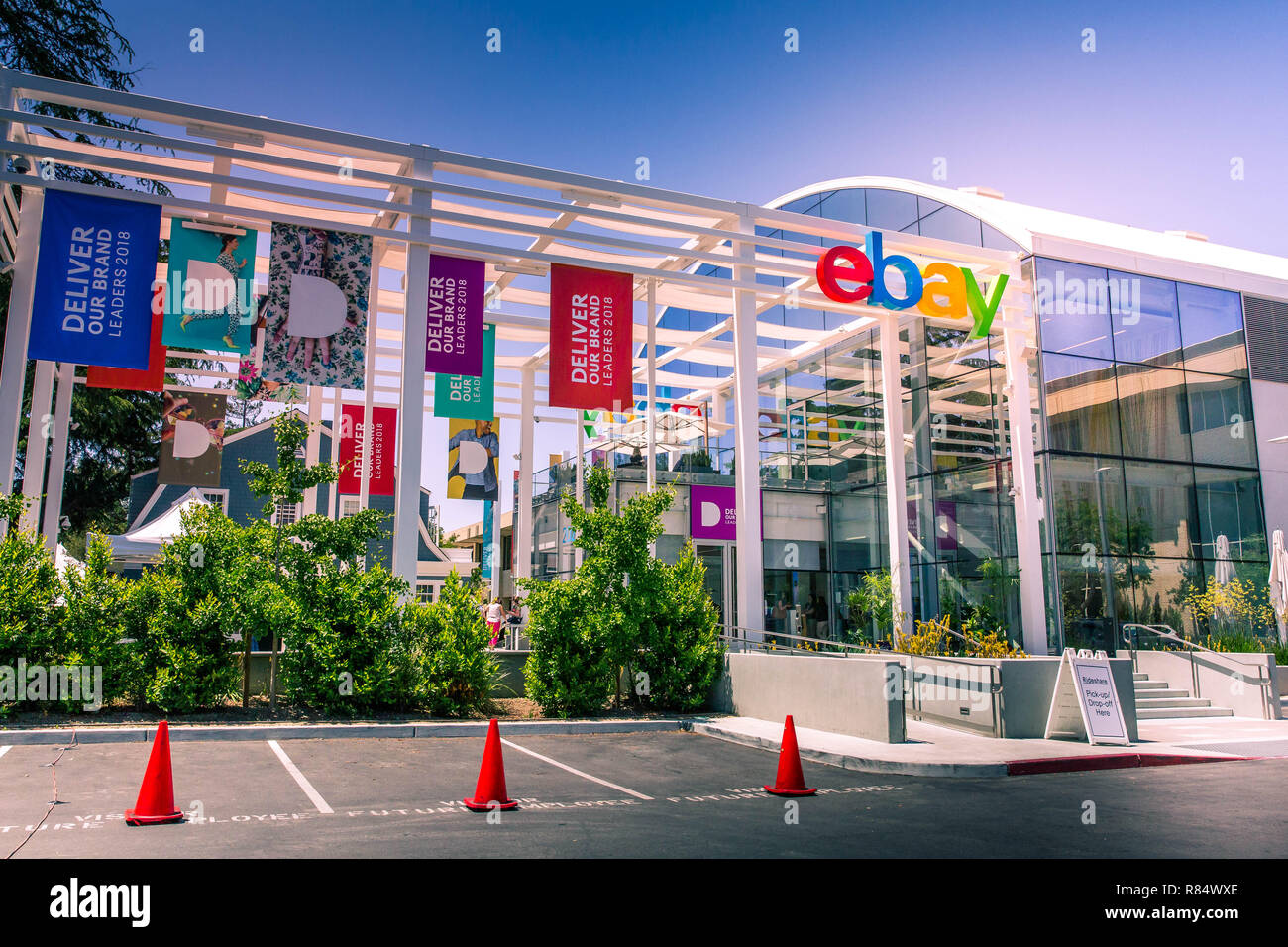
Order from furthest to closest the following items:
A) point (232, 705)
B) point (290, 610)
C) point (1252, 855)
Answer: point (232, 705) < point (290, 610) < point (1252, 855)

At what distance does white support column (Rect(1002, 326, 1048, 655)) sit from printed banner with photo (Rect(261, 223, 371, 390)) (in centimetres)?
1311

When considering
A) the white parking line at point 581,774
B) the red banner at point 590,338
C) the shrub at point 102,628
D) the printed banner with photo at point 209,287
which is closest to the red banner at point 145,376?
the printed banner with photo at point 209,287

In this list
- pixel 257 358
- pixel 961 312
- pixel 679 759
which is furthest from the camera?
pixel 257 358

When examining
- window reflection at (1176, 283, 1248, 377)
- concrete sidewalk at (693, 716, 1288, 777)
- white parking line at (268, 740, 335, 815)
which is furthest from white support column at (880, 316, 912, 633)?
white parking line at (268, 740, 335, 815)

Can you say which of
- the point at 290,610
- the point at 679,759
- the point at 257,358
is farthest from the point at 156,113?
the point at 679,759

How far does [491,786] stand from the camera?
8109mm

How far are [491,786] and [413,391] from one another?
8.20m

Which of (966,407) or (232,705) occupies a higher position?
(966,407)

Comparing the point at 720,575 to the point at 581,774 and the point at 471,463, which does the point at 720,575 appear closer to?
the point at 471,463

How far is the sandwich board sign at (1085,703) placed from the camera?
12977 mm

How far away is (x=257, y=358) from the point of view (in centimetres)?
2370

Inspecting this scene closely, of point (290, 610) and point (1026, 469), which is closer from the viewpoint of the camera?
point (290, 610)
